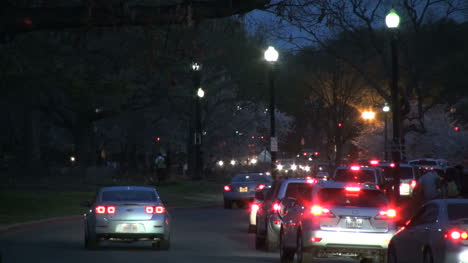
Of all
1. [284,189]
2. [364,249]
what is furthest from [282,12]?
[284,189]

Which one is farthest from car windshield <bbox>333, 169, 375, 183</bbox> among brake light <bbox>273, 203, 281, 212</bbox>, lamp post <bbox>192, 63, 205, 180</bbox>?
brake light <bbox>273, 203, 281, 212</bbox>

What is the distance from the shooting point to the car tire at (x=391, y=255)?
1662cm

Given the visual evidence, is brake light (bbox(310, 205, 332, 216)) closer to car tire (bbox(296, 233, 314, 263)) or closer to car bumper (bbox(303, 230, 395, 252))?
car bumper (bbox(303, 230, 395, 252))

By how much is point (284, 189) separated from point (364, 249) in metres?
4.35

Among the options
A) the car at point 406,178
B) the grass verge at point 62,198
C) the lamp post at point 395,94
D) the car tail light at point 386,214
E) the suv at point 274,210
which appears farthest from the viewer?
the car at point 406,178

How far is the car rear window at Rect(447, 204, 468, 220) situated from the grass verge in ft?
46.8

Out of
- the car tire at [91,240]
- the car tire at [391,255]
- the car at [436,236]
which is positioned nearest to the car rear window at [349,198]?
the car tire at [391,255]

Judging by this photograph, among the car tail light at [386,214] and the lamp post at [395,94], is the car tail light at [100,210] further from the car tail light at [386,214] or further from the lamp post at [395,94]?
the lamp post at [395,94]

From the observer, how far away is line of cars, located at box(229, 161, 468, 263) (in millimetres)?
14391

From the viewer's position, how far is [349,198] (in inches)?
707

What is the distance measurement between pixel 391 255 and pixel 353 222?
1.12m

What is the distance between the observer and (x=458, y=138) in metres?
79.3

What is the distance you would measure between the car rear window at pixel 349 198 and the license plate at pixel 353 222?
0.29m

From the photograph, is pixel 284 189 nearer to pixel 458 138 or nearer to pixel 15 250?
pixel 15 250
